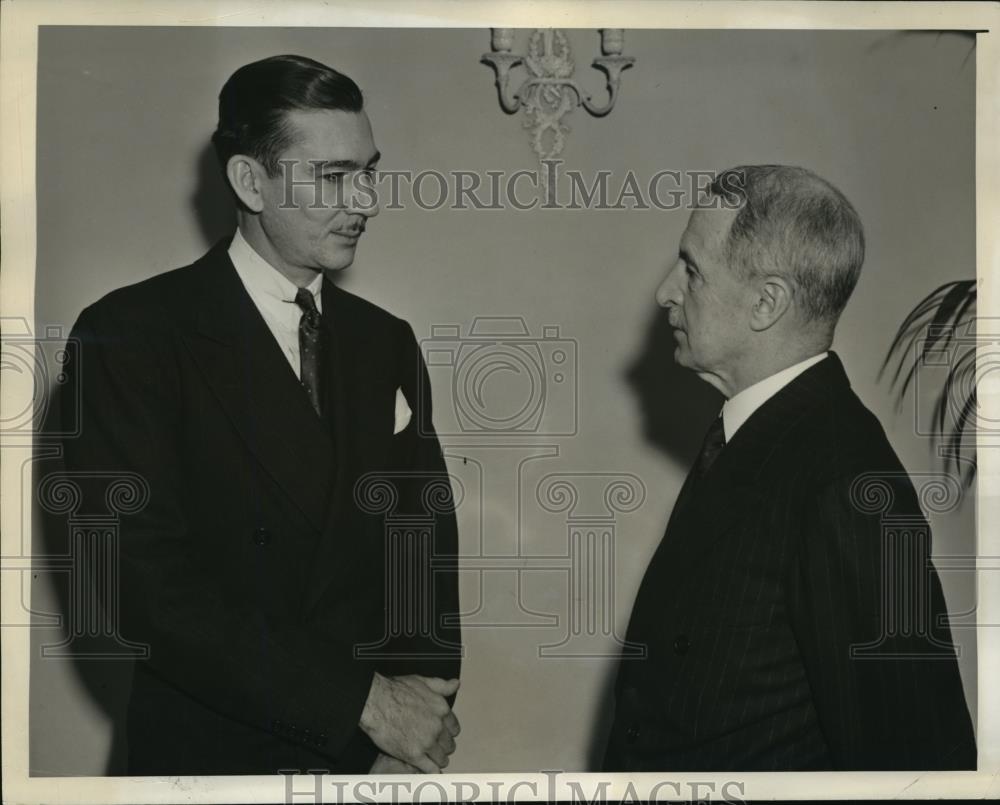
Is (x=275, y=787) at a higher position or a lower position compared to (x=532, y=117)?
lower

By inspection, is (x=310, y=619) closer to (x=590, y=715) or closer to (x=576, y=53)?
(x=590, y=715)

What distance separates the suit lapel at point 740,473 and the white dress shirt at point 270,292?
2.69 feet

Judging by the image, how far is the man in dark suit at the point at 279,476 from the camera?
2.34m

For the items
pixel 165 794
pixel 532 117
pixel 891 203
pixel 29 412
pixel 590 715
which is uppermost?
pixel 532 117

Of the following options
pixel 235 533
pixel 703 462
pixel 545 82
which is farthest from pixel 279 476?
pixel 545 82

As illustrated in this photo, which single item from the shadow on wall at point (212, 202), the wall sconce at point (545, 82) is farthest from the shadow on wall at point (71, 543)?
the wall sconce at point (545, 82)

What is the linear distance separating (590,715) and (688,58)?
1.33m

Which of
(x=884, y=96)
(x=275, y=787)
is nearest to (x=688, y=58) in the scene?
(x=884, y=96)

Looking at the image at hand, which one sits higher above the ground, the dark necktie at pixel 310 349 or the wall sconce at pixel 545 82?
the wall sconce at pixel 545 82

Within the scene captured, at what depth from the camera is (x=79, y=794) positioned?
2398mm

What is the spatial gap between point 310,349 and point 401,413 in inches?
8.6

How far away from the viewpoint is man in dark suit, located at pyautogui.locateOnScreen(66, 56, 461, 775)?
2336 mm

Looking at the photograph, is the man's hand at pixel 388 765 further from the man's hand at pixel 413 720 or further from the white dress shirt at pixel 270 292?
the white dress shirt at pixel 270 292

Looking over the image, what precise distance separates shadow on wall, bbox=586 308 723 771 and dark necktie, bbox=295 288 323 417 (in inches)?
23.9
